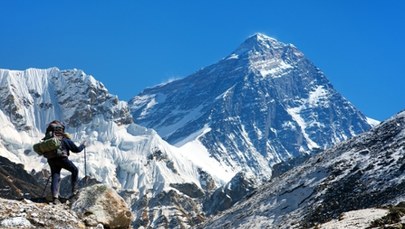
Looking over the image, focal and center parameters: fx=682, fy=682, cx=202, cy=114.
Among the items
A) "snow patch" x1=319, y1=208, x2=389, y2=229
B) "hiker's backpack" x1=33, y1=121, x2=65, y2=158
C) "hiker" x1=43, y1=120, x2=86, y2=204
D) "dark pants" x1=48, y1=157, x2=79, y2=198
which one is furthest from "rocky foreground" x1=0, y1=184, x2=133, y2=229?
"snow patch" x1=319, y1=208, x2=389, y2=229

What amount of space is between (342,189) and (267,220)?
890cm

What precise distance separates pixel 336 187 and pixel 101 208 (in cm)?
5621

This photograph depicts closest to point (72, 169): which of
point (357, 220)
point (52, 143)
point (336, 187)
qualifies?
point (52, 143)

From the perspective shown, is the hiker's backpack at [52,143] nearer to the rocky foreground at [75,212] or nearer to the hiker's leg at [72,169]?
the hiker's leg at [72,169]

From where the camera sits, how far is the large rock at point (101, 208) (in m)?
19.0

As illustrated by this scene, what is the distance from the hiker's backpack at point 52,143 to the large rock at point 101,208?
145cm

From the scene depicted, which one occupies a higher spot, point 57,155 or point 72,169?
point 57,155

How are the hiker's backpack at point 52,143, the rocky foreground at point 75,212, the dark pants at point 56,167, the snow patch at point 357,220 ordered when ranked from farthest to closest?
the snow patch at point 357,220 < the dark pants at point 56,167 < the hiker's backpack at point 52,143 < the rocky foreground at point 75,212

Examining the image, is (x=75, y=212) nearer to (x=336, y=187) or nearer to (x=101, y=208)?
(x=101, y=208)

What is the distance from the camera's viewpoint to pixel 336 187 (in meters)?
72.6

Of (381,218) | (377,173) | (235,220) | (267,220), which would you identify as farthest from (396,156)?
(381,218)

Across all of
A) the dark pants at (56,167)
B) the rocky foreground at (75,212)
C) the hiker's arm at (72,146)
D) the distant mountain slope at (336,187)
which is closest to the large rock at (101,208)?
the rocky foreground at (75,212)

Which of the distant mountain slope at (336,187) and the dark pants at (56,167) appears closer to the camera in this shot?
the dark pants at (56,167)

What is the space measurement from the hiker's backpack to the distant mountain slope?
146 ft
